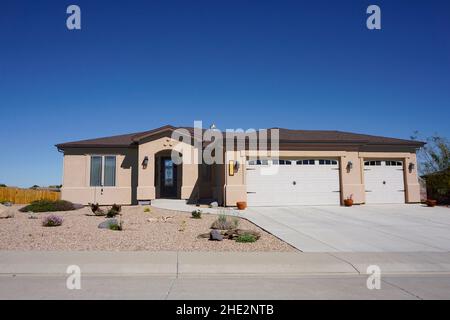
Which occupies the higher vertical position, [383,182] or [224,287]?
[383,182]

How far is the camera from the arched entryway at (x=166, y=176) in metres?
22.0

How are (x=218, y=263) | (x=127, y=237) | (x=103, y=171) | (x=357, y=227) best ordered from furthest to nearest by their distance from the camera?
(x=103, y=171)
(x=357, y=227)
(x=127, y=237)
(x=218, y=263)

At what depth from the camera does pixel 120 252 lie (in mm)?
8312

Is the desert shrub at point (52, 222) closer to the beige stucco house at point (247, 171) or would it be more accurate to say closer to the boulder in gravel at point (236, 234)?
the boulder in gravel at point (236, 234)

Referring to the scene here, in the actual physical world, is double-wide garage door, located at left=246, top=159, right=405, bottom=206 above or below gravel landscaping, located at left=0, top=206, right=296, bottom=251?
above

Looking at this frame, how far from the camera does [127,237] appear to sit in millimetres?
10320

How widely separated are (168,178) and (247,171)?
656 centimetres

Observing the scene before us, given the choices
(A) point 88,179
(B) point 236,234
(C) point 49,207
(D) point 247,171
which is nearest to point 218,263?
(B) point 236,234

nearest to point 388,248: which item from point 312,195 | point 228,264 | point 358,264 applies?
point 358,264

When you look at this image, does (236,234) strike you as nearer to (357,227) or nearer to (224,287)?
(224,287)

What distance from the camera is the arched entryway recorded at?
22047mm

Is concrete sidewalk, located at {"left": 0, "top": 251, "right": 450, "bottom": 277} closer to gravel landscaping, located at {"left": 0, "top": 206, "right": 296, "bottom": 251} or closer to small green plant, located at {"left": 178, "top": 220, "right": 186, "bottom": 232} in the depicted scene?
gravel landscaping, located at {"left": 0, "top": 206, "right": 296, "bottom": 251}

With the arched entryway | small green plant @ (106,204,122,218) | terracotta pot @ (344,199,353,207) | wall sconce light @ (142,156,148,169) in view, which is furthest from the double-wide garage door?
small green plant @ (106,204,122,218)

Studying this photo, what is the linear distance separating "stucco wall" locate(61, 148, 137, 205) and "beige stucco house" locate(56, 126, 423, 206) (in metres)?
0.05
